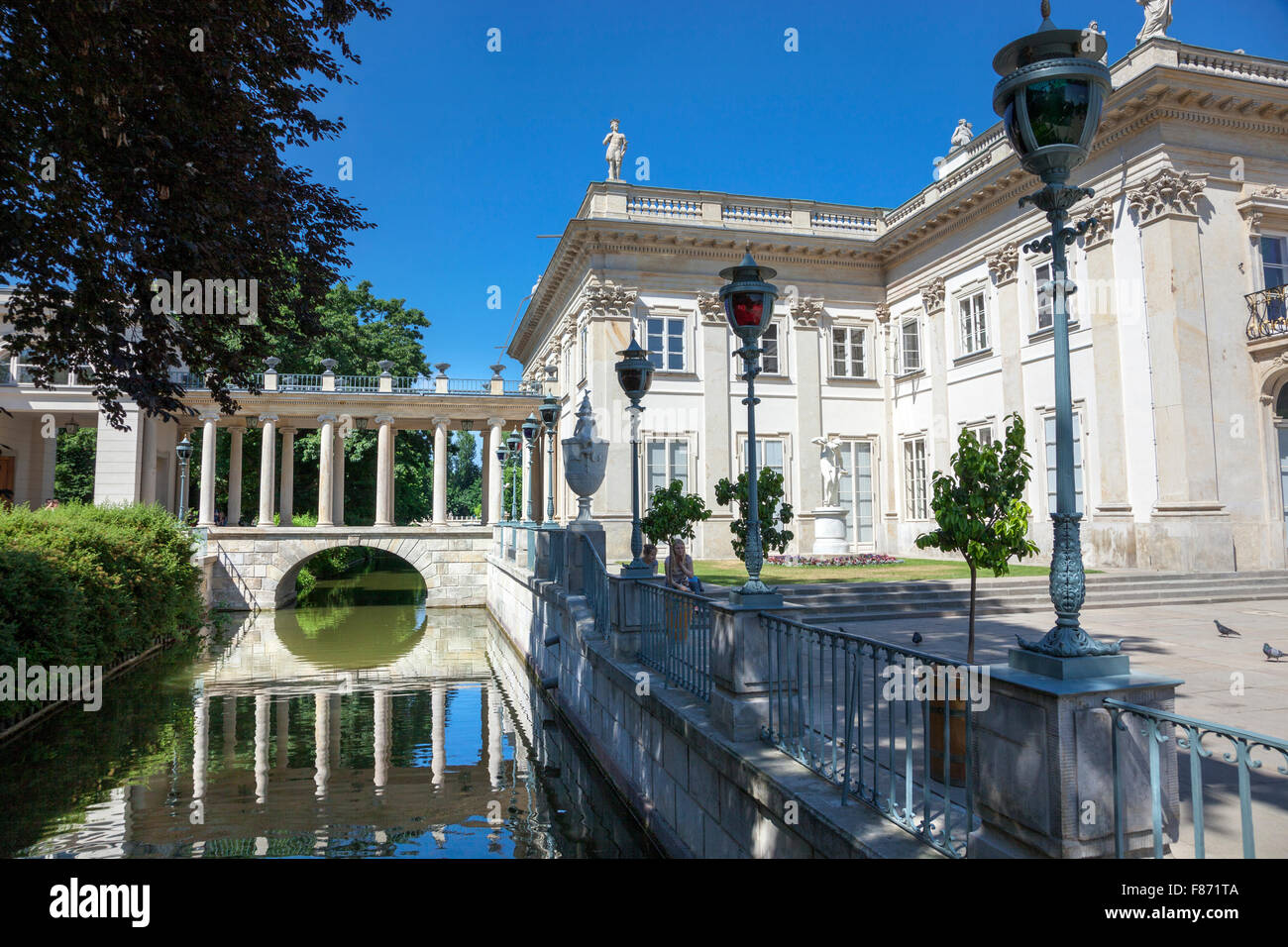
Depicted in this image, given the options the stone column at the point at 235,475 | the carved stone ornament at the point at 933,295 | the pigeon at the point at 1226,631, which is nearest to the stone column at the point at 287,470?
the stone column at the point at 235,475

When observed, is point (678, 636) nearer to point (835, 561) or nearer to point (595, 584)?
point (595, 584)

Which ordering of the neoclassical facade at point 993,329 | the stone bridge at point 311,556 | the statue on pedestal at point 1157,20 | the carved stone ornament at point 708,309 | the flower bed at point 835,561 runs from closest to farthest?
the neoclassical facade at point 993,329
the statue on pedestal at point 1157,20
the flower bed at point 835,561
the carved stone ornament at point 708,309
the stone bridge at point 311,556

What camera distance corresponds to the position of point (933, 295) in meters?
24.0

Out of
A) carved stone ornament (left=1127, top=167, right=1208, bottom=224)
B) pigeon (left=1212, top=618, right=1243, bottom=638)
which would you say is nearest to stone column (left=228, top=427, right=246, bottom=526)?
carved stone ornament (left=1127, top=167, right=1208, bottom=224)

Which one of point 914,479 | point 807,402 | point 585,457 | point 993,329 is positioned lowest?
point 585,457

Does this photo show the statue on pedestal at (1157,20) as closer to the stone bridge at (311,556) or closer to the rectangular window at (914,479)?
the rectangular window at (914,479)

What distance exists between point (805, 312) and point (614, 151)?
331 inches

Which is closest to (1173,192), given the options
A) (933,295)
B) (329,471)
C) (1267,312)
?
(1267,312)

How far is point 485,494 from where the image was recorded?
112 ft

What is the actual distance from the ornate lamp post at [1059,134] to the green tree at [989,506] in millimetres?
2299

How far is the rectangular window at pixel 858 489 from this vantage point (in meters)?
25.8

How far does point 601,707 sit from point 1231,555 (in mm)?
14500

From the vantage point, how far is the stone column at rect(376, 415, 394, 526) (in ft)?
98.0

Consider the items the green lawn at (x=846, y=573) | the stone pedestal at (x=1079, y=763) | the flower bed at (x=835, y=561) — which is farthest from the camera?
the flower bed at (x=835, y=561)
